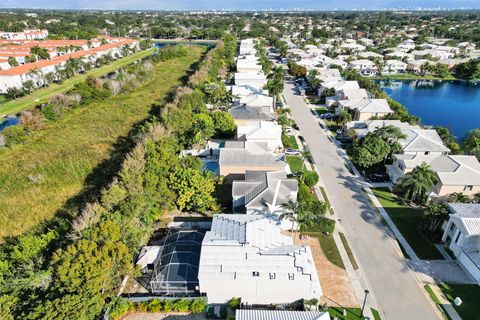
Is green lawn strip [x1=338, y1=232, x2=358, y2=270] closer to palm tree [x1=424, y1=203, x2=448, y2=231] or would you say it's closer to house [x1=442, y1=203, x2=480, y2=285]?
palm tree [x1=424, y1=203, x2=448, y2=231]

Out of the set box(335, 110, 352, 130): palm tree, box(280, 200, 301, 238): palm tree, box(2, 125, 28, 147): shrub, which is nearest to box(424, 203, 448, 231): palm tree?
box(280, 200, 301, 238): palm tree

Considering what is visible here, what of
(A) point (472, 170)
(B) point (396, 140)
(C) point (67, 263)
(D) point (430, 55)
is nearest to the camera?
(C) point (67, 263)

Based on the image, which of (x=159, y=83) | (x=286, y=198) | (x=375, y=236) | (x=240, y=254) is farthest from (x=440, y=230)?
(x=159, y=83)

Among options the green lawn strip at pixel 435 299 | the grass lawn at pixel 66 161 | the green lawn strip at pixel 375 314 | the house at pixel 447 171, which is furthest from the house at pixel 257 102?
the green lawn strip at pixel 375 314

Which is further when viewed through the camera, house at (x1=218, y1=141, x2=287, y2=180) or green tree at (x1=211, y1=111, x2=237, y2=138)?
green tree at (x1=211, y1=111, x2=237, y2=138)

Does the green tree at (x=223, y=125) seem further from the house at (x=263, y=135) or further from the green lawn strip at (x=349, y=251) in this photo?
the green lawn strip at (x=349, y=251)

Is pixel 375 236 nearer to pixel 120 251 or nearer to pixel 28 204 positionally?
pixel 120 251
